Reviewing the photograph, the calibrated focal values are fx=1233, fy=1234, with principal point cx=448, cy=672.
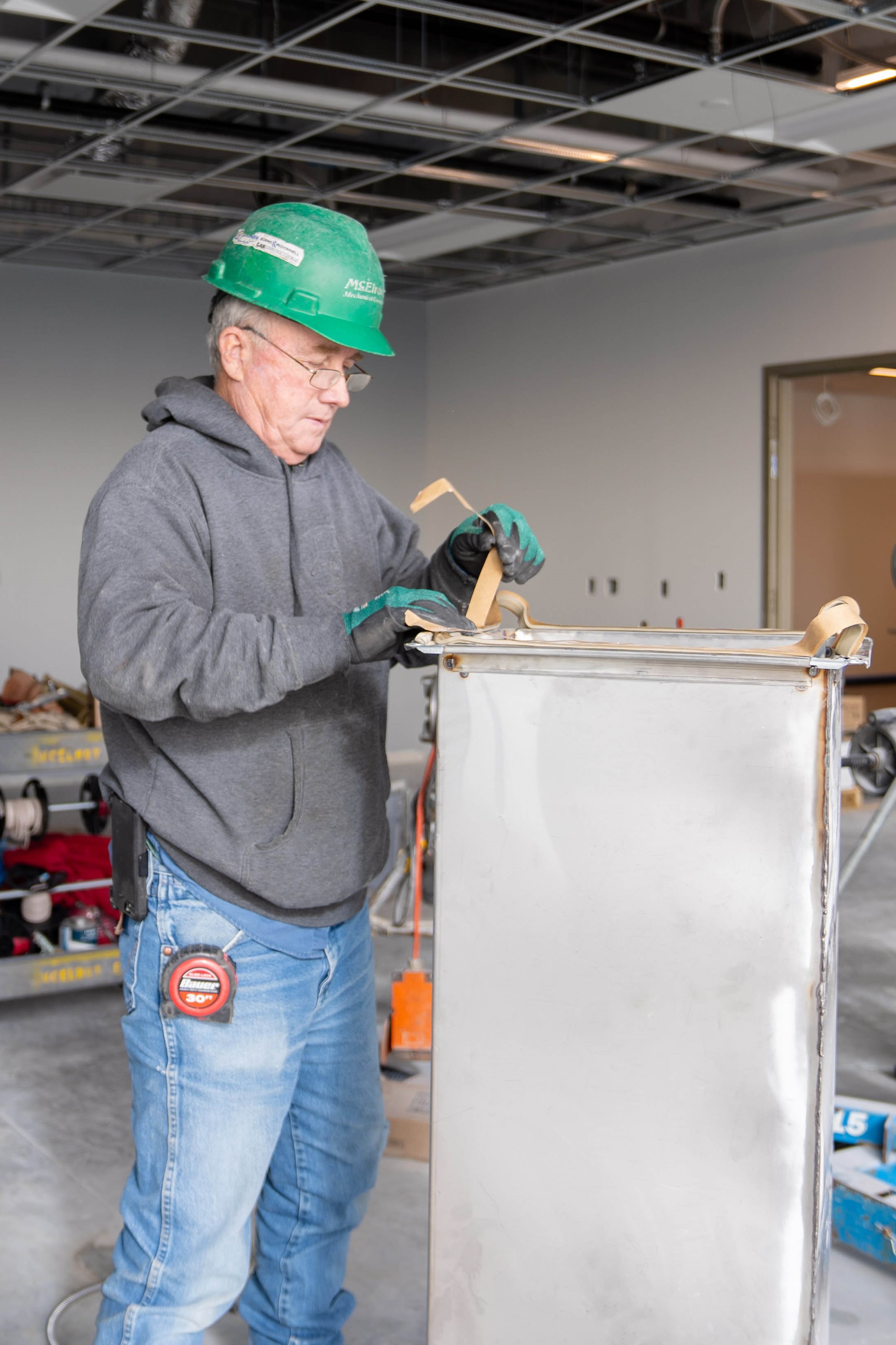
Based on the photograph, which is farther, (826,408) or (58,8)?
(826,408)

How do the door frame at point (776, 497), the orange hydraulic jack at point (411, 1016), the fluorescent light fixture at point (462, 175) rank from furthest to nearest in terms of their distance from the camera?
the door frame at point (776, 497) → the fluorescent light fixture at point (462, 175) → the orange hydraulic jack at point (411, 1016)

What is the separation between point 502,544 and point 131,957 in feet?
2.08

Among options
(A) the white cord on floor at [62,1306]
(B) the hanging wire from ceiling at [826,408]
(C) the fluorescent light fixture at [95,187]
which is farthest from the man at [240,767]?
(B) the hanging wire from ceiling at [826,408]

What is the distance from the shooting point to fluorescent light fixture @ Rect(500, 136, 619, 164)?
4.54 meters

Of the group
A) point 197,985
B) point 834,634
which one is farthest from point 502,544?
point 197,985

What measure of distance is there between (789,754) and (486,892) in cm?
30

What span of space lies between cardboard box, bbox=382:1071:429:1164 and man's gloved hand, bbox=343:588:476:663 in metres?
1.60

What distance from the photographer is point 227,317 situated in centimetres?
141

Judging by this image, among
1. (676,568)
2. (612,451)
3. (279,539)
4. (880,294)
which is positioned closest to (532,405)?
→ (612,451)

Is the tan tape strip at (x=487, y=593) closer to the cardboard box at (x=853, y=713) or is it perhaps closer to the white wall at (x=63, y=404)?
the white wall at (x=63, y=404)

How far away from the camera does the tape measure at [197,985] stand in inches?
52.4

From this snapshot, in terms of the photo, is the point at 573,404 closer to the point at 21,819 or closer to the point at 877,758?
the point at 21,819

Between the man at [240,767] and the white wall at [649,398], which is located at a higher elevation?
the white wall at [649,398]

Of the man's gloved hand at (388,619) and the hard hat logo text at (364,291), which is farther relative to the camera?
the hard hat logo text at (364,291)
